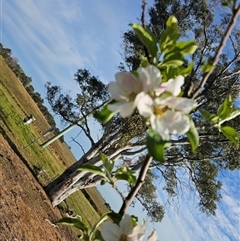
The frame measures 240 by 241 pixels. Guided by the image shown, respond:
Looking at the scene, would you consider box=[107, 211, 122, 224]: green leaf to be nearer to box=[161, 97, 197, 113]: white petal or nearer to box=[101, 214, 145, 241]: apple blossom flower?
box=[101, 214, 145, 241]: apple blossom flower

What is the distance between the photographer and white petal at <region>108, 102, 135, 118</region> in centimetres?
102

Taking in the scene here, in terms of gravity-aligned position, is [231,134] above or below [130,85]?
below

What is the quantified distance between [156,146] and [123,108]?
4.7 inches

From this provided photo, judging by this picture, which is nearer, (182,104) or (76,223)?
(182,104)

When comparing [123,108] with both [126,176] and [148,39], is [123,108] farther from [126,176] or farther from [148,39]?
[126,176]

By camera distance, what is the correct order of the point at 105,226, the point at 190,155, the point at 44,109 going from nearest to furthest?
the point at 105,226 → the point at 190,155 → the point at 44,109

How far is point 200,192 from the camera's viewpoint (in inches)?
617

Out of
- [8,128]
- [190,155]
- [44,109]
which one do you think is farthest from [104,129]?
[44,109]

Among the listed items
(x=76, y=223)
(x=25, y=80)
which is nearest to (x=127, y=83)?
(x=76, y=223)

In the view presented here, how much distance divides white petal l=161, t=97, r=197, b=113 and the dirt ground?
24.1 ft

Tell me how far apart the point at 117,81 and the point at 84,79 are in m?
16.7

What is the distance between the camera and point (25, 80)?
56312 millimetres

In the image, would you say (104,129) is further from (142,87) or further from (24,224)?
(142,87)

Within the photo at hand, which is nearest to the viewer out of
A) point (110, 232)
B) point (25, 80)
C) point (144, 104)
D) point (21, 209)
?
point (144, 104)
